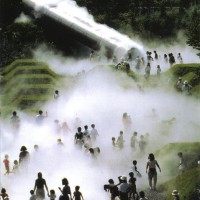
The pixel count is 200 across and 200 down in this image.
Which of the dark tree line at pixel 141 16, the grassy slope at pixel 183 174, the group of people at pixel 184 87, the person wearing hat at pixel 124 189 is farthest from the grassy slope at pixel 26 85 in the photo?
the dark tree line at pixel 141 16

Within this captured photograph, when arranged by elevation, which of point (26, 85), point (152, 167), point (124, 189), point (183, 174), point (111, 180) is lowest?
point (124, 189)

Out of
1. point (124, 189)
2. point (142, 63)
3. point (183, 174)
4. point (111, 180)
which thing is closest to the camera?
point (124, 189)

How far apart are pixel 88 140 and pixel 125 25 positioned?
29.9m

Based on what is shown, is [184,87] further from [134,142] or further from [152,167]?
[152,167]

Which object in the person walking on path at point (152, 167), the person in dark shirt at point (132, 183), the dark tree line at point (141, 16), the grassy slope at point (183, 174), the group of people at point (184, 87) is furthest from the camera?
the dark tree line at point (141, 16)

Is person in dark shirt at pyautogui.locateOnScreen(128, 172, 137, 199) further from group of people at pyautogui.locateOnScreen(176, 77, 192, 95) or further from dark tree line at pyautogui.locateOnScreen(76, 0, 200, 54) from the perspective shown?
dark tree line at pyautogui.locateOnScreen(76, 0, 200, 54)

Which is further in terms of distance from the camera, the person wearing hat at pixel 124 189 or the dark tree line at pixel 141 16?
the dark tree line at pixel 141 16

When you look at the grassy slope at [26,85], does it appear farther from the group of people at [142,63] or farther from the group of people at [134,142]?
the group of people at [134,142]

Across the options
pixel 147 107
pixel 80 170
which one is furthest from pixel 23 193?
pixel 147 107

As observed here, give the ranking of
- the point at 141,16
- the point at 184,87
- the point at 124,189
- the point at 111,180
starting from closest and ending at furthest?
the point at 124,189 < the point at 111,180 < the point at 184,87 < the point at 141,16

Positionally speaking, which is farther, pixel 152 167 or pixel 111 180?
pixel 152 167

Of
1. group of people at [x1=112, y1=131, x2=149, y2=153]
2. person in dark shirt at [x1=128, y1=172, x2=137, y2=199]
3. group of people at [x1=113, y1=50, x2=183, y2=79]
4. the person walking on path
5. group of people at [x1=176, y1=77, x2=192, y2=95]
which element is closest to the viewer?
person in dark shirt at [x1=128, y1=172, x2=137, y2=199]

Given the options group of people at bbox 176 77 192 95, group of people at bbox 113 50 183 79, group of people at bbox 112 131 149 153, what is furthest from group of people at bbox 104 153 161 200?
group of people at bbox 113 50 183 79

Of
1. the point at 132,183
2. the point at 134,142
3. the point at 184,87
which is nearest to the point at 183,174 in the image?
the point at 132,183
